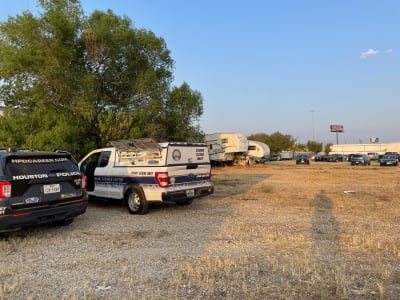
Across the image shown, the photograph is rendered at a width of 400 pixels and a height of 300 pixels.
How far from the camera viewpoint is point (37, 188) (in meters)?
7.21

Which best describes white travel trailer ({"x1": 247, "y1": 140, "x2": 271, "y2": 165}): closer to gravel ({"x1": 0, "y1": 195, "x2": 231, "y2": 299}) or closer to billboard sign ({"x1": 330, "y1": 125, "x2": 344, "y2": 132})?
gravel ({"x1": 0, "y1": 195, "x2": 231, "y2": 299})

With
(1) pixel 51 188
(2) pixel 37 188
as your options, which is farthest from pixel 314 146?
(2) pixel 37 188

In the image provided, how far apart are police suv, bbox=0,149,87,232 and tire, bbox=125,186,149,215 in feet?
6.97

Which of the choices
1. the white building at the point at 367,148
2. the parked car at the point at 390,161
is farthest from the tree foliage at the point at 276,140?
the parked car at the point at 390,161

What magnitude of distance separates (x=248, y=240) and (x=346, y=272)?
2.31 m

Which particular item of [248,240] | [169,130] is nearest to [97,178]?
[248,240]

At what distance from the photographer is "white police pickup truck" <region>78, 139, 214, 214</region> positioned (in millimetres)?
9836

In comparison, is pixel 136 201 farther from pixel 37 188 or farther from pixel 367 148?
pixel 367 148

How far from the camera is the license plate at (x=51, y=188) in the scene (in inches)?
290

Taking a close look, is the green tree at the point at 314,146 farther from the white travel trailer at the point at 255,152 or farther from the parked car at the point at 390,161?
the parked car at the point at 390,161

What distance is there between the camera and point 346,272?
16.7 ft

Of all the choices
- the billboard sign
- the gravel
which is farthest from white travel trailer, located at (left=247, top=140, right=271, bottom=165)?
the billboard sign

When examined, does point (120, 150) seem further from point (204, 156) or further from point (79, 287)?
point (79, 287)

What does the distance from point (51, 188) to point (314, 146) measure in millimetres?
110142
